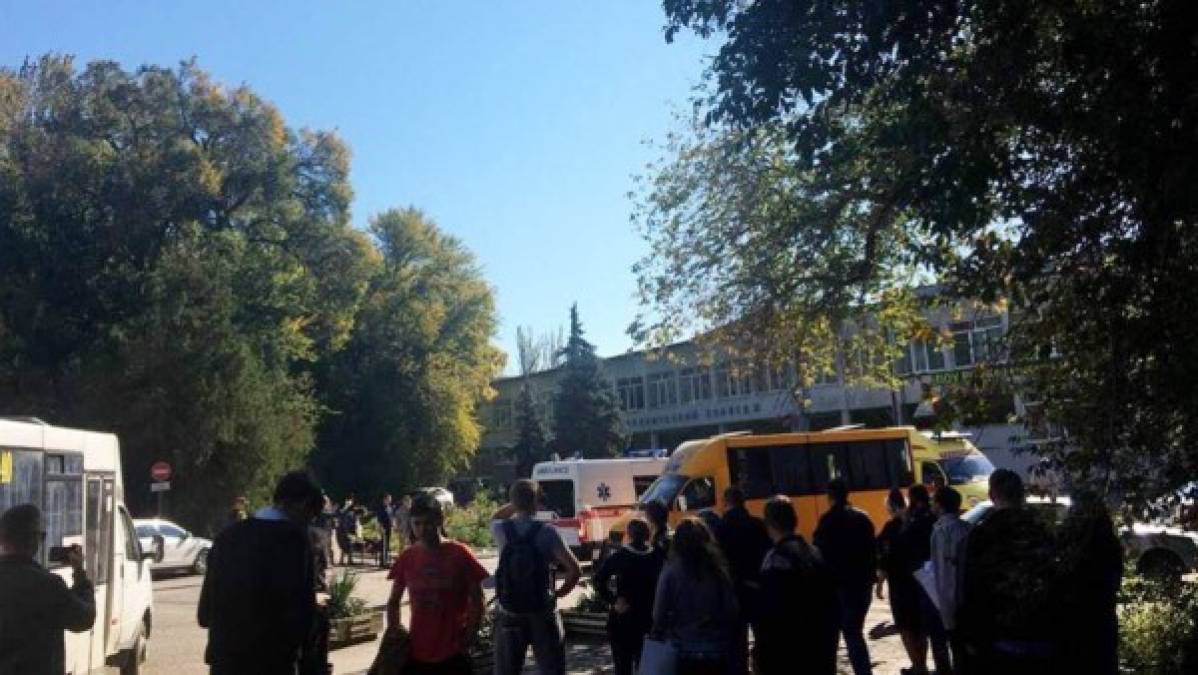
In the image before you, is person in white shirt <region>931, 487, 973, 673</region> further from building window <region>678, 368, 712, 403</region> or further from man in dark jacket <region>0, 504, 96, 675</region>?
building window <region>678, 368, 712, 403</region>

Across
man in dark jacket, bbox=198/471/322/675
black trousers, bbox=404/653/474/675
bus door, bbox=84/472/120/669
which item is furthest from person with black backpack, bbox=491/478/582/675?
bus door, bbox=84/472/120/669

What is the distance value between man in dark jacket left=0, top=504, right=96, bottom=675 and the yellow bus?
14.9 meters

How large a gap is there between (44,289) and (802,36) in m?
33.7

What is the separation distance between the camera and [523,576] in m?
7.42

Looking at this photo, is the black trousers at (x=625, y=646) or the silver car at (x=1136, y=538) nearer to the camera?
the silver car at (x=1136, y=538)

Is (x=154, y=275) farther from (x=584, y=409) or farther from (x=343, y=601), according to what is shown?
(x=584, y=409)

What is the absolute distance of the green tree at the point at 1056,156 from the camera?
561 centimetres

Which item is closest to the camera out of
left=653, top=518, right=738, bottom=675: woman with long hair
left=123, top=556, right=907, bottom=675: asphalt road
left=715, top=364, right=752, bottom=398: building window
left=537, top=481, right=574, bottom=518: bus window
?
left=653, top=518, right=738, bottom=675: woman with long hair

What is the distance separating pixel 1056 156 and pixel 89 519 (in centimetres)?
904

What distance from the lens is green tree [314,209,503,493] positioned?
171 ft

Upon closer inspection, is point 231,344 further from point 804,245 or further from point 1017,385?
point 1017,385

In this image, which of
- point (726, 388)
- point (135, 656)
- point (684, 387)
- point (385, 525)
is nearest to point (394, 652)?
point (135, 656)

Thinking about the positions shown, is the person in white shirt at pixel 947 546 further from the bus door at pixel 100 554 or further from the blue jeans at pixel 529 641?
A: the bus door at pixel 100 554

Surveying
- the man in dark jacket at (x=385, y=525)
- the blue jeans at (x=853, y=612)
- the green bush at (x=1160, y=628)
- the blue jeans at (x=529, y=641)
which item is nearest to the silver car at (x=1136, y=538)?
the green bush at (x=1160, y=628)
